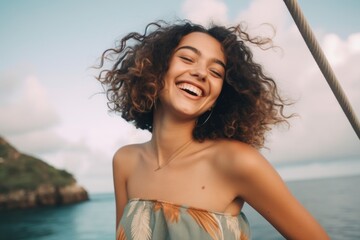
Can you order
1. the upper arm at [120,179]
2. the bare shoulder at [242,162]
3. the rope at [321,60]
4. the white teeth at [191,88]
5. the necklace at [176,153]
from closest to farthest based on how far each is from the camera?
the rope at [321,60], the bare shoulder at [242,162], the white teeth at [191,88], the necklace at [176,153], the upper arm at [120,179]

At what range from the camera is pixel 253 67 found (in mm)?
2184

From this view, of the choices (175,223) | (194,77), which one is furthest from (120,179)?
(194,77)

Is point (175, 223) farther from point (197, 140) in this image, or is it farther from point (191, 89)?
point (191, 89)

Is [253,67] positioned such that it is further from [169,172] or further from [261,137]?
[169,172]

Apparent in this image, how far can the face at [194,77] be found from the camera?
1904 millimetres

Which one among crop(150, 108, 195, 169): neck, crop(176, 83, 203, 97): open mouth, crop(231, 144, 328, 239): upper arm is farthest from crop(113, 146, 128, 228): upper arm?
crop(231, 144, 328, 239): upper arm

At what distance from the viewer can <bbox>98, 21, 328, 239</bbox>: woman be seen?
5.74 ft

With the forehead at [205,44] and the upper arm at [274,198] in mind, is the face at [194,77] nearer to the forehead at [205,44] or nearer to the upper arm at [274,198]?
the forehead at [205,44]

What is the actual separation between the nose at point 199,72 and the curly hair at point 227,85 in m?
0.18

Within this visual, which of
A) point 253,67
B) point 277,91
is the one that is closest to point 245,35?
point 253,67

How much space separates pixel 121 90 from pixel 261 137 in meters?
0.84

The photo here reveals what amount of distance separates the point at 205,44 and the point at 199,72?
19 cm

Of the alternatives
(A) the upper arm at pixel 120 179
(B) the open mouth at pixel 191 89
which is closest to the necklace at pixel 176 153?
(B) the open mouth at pixel 191 89

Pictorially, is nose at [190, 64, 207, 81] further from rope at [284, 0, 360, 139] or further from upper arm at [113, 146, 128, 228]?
upper arm at [113, 146, 128, 228]
